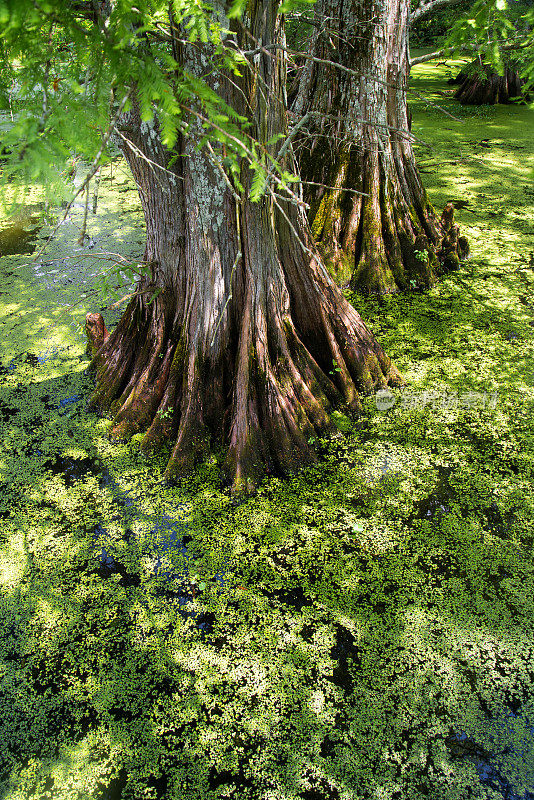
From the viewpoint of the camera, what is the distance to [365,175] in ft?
13.3

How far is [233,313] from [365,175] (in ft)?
6.39

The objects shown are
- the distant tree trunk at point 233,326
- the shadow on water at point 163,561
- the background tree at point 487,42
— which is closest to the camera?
the shadow on water at point 163,561

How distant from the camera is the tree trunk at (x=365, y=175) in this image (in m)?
3.84

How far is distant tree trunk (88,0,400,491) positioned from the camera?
8.30 feet

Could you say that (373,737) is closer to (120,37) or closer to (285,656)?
(285,656)

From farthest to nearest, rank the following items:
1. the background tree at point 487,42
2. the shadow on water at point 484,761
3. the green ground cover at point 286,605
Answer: the background tree at point 487,42, the green ground cover at point 286,605, the shadow on water at point 484,761

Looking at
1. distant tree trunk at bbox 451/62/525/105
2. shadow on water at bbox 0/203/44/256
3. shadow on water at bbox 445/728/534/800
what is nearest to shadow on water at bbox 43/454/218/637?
shadow on water at bbox 445/728/534/800

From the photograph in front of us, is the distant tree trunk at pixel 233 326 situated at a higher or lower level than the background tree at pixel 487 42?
lower

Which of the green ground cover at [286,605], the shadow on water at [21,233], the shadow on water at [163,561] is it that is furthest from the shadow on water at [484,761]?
the shadow on water at [21,233]

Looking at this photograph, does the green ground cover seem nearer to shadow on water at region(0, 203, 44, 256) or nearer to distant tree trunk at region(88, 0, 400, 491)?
distant tree trunk at region(88, 0, 400, 491)

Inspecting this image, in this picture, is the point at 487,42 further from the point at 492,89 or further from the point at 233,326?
the point at 492,89

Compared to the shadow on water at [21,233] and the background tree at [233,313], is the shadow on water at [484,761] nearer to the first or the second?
the background tree at [233,313]

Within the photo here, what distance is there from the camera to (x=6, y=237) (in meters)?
5.29

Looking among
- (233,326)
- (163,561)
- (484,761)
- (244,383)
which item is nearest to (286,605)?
(163,561)
